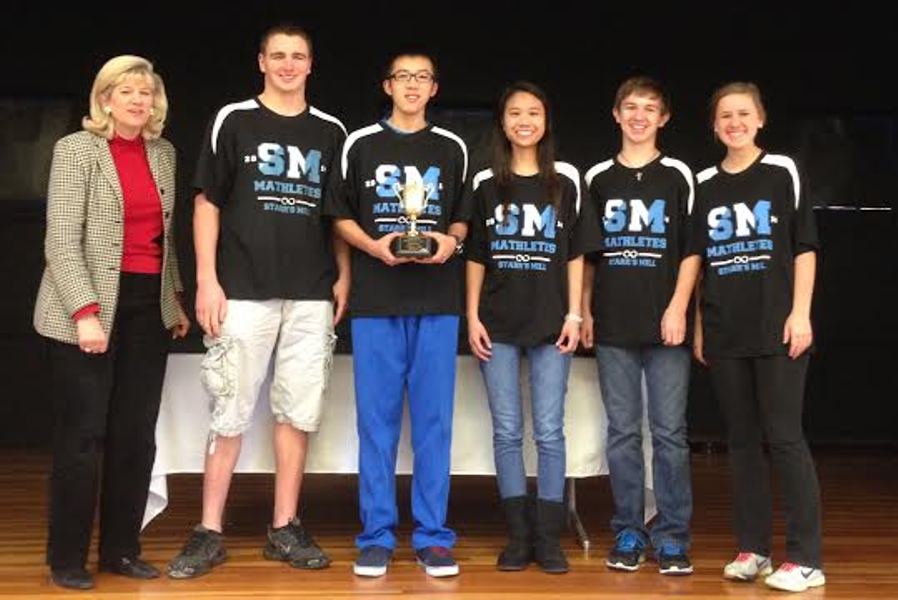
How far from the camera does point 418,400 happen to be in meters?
3.77

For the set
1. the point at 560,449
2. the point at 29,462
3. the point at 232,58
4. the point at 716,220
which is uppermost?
the point at 232,58

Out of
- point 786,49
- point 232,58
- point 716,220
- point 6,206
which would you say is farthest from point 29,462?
point 786,49

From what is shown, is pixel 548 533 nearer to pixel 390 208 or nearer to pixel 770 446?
pixel 770 446

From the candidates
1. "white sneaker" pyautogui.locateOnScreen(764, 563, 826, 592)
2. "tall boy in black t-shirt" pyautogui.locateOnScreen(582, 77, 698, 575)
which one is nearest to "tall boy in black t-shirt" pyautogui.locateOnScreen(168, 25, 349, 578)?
"tall boy in black t-shirt" pyautogui.locateOnScreen(582, 77, 698, 575)

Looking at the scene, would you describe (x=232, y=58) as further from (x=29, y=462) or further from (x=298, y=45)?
(x=298, y=45)

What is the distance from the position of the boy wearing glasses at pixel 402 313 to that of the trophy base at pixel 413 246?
0.31 feet

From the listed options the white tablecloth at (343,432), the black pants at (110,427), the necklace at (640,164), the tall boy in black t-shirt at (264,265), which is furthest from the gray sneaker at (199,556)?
the necklace at (640,164)

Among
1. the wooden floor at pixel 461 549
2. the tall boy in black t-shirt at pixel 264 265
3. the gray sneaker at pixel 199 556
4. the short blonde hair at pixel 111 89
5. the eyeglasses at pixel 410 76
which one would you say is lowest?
the wooden floor at pixel 461 549

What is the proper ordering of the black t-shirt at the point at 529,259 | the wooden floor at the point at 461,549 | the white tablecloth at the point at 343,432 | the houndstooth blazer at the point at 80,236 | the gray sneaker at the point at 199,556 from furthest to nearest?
the white tablecloth at the point at 343,432
the black t-shirt at the point at 529,259
the gray sneaker at the point at 199,556
the wooden floor at the point at 461,549
the houndstooth blazer at the point at 80,236

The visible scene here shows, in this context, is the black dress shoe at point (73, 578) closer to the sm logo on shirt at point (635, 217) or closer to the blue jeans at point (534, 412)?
the blue jeans at point (534, 412)

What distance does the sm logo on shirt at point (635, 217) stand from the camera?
3.80 metres

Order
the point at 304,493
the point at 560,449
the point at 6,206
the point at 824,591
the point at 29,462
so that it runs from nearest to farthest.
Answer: the point at 824,591 < the point at 560,449 < the point at 304,493 < the point at 29,462 < the point at 6,206

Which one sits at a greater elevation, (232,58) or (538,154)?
(232,58)

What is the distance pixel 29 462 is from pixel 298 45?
12.1ft
